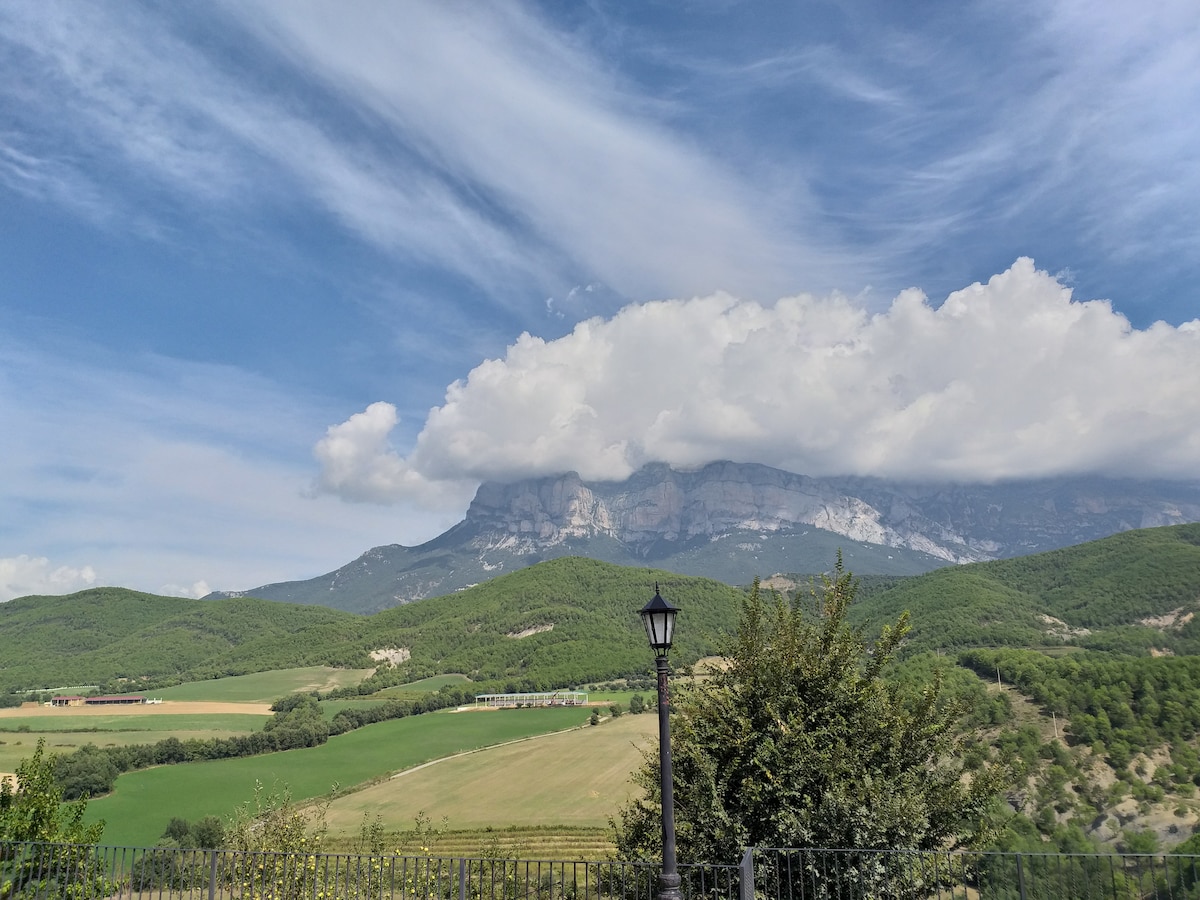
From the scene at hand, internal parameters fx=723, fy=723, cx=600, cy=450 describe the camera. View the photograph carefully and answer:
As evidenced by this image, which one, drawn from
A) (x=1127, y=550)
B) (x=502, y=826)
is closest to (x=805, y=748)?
(x=502, y=826)

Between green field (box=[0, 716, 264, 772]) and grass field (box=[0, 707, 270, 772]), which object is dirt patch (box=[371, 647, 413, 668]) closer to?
grass field (box=[0, 707, 270, 772])

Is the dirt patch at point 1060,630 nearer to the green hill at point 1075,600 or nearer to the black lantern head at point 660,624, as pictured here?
the green hill at point 1075,600

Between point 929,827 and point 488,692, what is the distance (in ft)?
468

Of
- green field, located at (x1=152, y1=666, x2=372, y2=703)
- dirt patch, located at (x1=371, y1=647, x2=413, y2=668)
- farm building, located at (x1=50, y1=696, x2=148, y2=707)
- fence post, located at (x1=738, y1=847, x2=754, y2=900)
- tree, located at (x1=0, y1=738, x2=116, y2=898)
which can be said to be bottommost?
farm building, located at (x1=50, y1=696, x2=148, y2=707)

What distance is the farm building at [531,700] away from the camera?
13250 cm

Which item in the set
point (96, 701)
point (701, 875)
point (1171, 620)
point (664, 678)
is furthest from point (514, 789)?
point (96, 701)

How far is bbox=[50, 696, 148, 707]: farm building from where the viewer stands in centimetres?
13575

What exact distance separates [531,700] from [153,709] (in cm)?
6623

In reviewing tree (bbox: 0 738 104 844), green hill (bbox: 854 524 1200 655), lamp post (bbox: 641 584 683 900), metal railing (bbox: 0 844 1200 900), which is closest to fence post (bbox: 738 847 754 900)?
metal railing (bbox: 0 844 1200 900)

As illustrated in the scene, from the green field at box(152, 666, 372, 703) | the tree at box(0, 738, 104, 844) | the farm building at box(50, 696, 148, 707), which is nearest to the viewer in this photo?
the tree at box(0, 738, 104, 844)

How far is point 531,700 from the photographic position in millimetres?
137750

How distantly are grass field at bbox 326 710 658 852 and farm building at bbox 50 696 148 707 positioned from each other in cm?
8856

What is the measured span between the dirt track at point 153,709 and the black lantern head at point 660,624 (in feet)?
444

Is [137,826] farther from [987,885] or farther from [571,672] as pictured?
[571,672]
